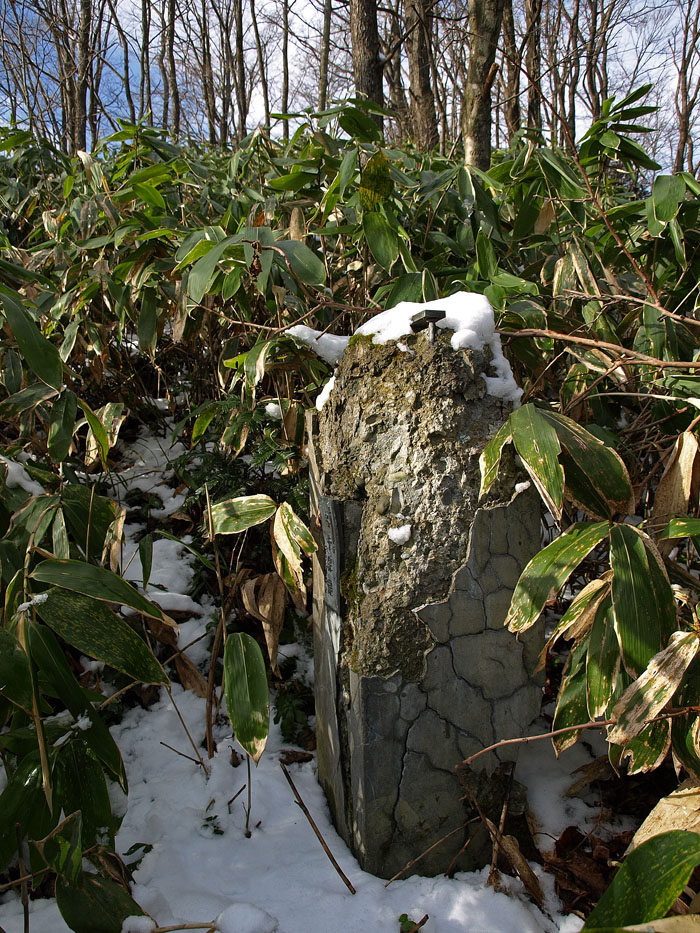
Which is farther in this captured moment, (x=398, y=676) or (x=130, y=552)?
(x=130, y=552)

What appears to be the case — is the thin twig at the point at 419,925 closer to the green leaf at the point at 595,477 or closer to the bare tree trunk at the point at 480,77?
the green leaf at the point at 595,477

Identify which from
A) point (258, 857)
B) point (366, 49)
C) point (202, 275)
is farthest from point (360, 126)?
point (366, 49)

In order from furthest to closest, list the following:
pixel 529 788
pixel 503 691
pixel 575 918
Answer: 1. pixel 529 788
2. pixel 503 691
3. pixel 575 918

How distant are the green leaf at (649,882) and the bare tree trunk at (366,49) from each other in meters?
2.94

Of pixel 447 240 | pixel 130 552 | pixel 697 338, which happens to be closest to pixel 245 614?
pixel 130 552

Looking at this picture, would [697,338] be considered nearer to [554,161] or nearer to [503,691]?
[554,161]

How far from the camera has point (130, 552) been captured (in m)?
1.74

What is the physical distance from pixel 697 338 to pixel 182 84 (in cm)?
808

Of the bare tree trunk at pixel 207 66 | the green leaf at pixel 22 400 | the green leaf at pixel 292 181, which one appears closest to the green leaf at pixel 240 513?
the green leaf at pixel 22 400

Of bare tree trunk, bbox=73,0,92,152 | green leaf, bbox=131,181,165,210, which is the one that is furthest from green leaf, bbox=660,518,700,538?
bare tree trunk, bbox=73,0,92,152

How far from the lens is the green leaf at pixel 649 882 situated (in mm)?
558

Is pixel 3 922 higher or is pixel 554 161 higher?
pixel 554 161

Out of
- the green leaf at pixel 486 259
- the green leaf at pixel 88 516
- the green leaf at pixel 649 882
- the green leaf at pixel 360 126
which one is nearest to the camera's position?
the green leaf at pixel 649 882

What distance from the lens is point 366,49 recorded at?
9.12ft
